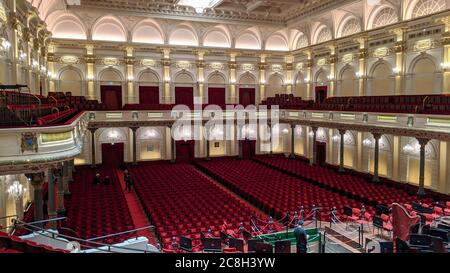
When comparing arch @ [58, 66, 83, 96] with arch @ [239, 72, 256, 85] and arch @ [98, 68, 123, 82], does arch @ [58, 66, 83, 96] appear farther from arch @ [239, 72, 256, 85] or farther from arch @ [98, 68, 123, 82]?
arch @ [239, 72, 256, 85]

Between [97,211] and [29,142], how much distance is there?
5347 mm

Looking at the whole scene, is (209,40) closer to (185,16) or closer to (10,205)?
(185,16)

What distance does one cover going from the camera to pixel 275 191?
1719 centimetres

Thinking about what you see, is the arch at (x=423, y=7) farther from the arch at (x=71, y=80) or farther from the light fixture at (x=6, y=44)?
the arch at (x=71, y=80)

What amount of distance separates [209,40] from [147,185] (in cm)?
1665

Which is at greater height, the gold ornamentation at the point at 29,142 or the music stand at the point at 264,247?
the gold ornamentation at the point at 29,142

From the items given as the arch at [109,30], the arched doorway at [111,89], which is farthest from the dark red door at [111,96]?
the arch at [109,30]

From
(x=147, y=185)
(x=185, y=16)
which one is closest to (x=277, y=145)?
(x=185, y=16)

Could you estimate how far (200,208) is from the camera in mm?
14414

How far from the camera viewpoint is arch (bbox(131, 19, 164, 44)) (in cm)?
2847

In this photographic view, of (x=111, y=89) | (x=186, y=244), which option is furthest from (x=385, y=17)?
(x=111, y=89)

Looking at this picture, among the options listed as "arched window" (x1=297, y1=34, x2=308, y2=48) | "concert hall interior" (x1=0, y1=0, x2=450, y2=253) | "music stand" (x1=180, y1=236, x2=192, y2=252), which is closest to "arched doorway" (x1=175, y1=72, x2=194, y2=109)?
"concert hall interior" (x1=0, y1=0, x2=450, y2=253)

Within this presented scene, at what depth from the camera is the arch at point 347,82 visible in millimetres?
25531

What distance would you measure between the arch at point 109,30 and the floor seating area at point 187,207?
42.0 feet
